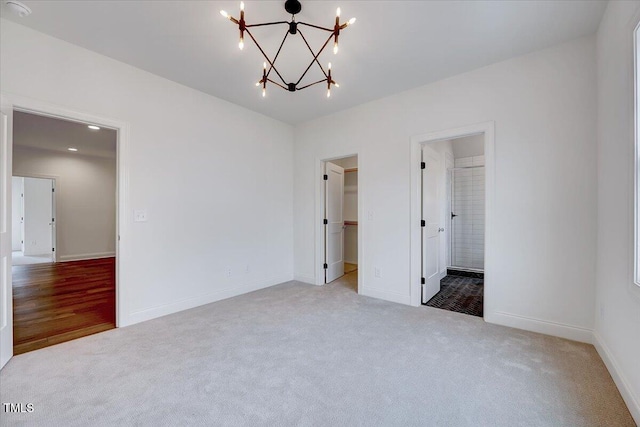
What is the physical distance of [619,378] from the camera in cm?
174

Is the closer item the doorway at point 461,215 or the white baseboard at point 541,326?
the white baseboard at point 541,326

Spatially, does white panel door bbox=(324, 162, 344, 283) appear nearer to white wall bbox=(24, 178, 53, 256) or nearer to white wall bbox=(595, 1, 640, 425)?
white wall bbox=(595, 1, 640, 425)

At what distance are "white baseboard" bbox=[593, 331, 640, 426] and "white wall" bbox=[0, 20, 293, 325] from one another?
365 centimetres

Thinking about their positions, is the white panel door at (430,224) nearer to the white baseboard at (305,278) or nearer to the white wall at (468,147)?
the white baseboard at (305,278)

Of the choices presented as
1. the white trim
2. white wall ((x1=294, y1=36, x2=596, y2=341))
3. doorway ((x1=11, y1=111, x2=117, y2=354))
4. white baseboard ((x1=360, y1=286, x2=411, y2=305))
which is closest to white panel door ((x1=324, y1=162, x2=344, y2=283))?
white baseboard ((x1=360, y1=286, x2=411, y2=305))

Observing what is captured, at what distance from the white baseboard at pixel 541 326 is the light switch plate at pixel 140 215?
149 inches

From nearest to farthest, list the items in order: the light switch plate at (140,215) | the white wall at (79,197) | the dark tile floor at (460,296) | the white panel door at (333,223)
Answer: the light switch plate at (140,215)
the dark tile floor at (460,296)
the white panel door at (333,223)
the white wall at (79,197)

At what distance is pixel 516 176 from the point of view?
2.69m

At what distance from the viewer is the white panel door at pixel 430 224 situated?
11.2ft

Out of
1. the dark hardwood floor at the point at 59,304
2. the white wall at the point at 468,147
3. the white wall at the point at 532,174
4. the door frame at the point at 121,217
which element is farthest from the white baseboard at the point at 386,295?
the white wall at the point at 468,147

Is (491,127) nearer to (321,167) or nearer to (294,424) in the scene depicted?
(321,167)

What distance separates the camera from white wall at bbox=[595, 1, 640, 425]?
160 cm

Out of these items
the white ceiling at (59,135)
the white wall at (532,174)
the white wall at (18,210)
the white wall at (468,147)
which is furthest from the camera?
the white wall at (18,210)

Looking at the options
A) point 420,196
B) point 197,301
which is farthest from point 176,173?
point 420,196
